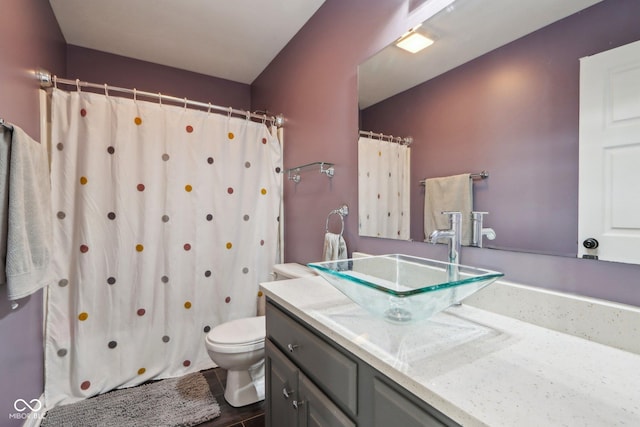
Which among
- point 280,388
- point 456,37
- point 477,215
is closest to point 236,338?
point 280,388

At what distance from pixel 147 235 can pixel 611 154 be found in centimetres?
227

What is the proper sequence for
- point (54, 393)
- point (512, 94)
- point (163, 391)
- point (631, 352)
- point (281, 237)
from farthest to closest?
point (281, 237) < point (163, 391) < point (54, 393) < point (512, 94) < point (631, 352)

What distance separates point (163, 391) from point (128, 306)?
59 centimetres

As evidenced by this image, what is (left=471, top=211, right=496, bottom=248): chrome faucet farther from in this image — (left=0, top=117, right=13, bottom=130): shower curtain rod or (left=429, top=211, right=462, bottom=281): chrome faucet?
(left=0, top=117, right=13, bottom=130): shower curtain rod

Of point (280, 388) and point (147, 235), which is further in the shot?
point (147, 235)

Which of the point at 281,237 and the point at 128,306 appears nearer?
the point at 128,306

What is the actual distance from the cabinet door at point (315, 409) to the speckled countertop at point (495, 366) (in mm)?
201

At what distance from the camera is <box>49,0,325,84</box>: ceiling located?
190cm

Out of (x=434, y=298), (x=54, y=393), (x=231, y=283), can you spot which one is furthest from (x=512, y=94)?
(x=54, y=393)

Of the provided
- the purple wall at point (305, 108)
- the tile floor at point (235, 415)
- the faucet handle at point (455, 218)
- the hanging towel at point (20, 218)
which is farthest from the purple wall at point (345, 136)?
the hanging towel at point (20, 218)

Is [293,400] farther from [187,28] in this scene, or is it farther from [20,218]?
[187,28]

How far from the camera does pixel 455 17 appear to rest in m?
1.13

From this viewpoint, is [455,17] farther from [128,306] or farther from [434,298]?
[128,306]

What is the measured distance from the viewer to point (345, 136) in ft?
5.64
